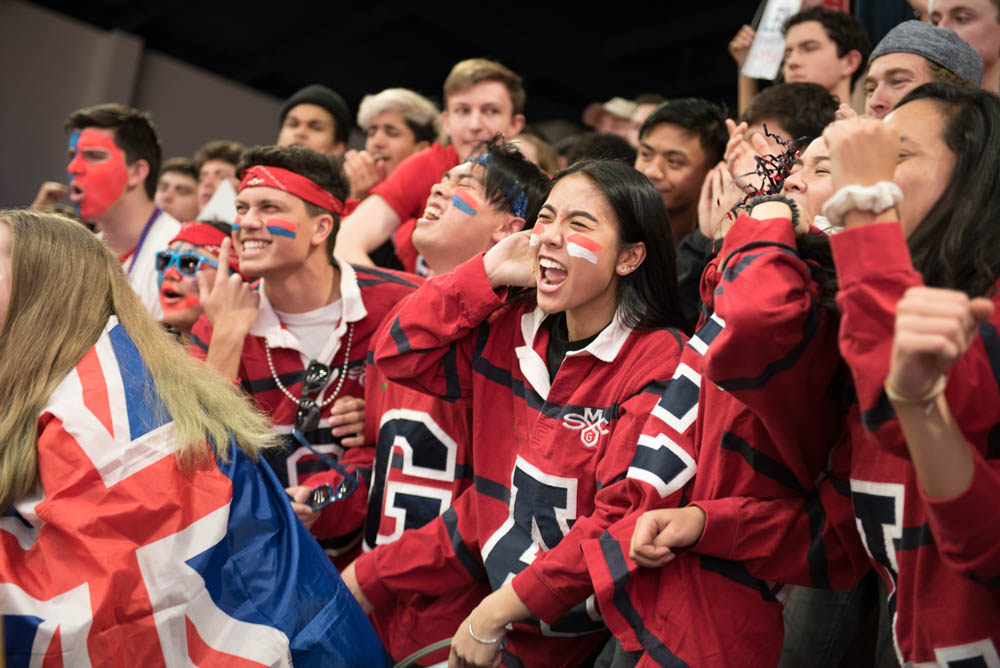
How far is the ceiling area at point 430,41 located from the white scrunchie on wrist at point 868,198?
696cm

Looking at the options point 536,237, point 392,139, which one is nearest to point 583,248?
point 536,237

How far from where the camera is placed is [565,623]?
191 cm

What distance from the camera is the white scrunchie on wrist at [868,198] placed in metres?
1.23

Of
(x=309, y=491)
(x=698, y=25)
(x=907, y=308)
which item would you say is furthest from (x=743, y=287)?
(x=698, y=25)

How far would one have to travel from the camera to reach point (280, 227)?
2.88m

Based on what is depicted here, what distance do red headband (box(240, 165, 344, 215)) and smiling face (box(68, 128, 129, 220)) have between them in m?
1.31

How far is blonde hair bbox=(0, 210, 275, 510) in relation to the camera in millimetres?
1806

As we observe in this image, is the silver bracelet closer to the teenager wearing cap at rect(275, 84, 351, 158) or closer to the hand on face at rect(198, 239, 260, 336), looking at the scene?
the hand on face at rect(198, 239, 260, 336)

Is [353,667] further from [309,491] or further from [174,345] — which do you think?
[174,345]

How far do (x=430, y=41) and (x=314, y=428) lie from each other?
7.24 metres

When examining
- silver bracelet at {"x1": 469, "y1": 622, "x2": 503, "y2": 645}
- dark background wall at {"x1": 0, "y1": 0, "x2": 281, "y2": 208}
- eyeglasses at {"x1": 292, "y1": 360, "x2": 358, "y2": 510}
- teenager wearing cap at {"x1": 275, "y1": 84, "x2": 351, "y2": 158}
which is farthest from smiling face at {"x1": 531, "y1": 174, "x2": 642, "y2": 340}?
dark background wall at {"x1": 0, "y1": 0, "x2": 281, "y2": 208}

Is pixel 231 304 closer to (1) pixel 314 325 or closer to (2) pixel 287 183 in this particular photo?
(1) pixel 314 325

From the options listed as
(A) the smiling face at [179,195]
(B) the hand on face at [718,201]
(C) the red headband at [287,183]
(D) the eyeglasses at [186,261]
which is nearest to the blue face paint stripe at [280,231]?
(C) the red headband at [287,183]

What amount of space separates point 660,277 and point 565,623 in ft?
2.68
